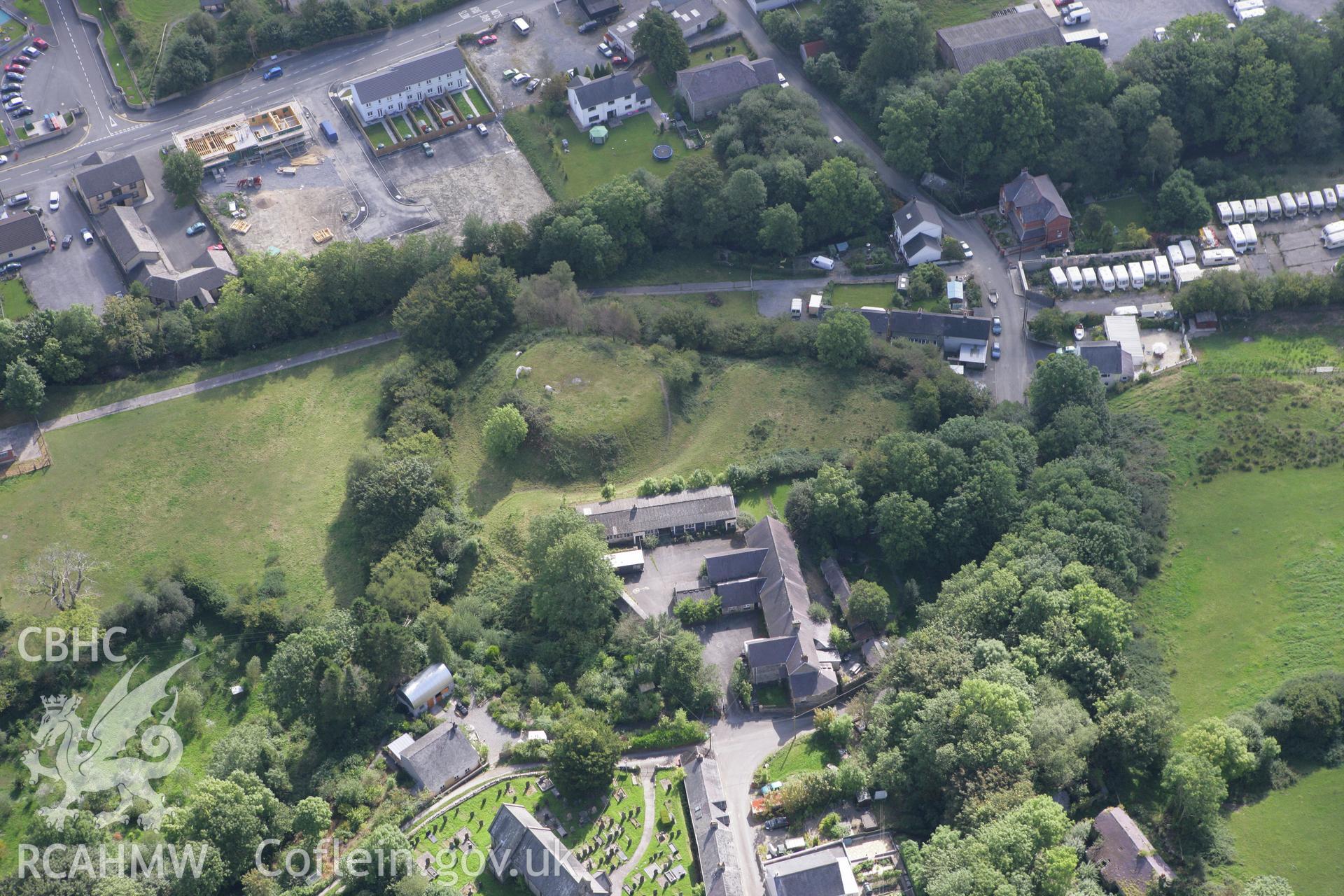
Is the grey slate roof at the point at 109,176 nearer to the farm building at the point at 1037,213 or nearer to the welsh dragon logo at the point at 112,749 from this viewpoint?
the welsh dragon logo at the point at 112,749

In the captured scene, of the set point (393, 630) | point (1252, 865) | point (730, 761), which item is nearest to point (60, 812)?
point (393, 630)

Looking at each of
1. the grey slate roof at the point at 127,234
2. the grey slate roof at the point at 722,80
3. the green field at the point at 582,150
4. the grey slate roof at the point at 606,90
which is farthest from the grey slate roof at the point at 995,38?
the grey slate roof at the point at 127,234

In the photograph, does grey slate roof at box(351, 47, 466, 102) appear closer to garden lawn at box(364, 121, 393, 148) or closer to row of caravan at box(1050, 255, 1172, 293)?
garden lawn at box(364, 121, 393, 148)

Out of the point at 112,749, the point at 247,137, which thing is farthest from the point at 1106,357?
the point at 247,137

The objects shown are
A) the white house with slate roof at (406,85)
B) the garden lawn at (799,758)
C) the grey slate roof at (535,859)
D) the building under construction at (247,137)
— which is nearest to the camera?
the grey slate roof at (535,859)

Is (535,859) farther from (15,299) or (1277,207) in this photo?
(1277,207)

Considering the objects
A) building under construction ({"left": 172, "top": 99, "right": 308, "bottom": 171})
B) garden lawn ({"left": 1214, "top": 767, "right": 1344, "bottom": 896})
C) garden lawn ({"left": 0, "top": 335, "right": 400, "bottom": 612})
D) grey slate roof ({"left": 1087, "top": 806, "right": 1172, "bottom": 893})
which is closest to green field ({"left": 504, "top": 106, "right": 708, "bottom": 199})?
building under construction ({"left": 172, "top": 99, "right": 308, "bottom": 171})
